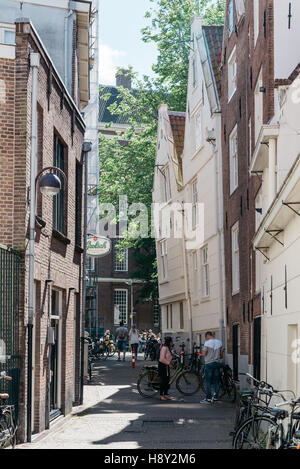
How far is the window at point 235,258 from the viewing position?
25125 millimetres

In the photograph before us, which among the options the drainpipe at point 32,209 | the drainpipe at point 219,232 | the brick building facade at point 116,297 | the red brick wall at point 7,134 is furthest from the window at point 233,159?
the brick building facade at point 116,297

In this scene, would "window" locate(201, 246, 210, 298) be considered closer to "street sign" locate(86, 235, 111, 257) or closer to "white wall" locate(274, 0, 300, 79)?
"street sign" locate(86, 235, 111, 257)

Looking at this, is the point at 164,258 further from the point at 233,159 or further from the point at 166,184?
the point at 233,159

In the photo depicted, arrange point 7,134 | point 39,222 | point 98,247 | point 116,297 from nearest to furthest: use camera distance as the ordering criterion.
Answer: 1. point 7,134
2. point 39,222
3. point 98,247
4. point 116,297

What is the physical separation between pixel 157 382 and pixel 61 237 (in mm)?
6313

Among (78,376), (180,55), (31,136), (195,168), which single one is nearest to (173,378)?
(78,376)

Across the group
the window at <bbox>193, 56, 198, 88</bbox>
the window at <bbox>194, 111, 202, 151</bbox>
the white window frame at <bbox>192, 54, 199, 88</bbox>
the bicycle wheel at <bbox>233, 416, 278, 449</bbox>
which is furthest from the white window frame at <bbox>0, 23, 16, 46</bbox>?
the window at <bbox>193, 56, 198, 88</bbox>

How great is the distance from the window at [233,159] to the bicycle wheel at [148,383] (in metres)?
6.77

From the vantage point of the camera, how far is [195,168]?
33.1 m

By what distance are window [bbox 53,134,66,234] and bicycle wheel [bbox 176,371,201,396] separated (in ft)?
21.1

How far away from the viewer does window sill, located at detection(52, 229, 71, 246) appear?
1616 cm

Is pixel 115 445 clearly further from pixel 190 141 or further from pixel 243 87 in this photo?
pixel 190 141

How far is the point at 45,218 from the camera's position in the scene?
1523 centimetres

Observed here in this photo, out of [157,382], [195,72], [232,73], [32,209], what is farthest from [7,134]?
[195,72]
